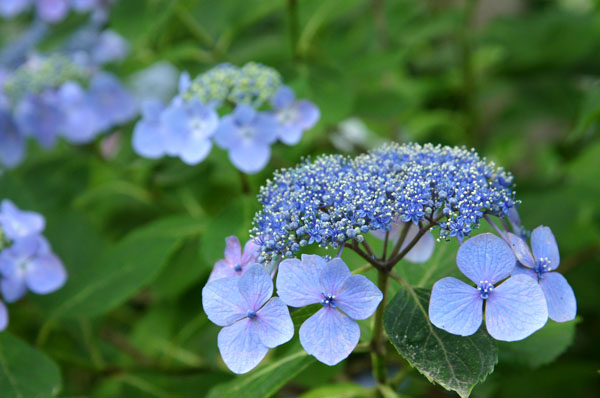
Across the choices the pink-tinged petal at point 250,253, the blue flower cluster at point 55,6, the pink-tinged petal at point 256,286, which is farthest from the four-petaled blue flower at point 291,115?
the blue flower cluster at point 55,6

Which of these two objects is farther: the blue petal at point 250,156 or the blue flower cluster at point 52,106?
the blue flower cluster at point 52,106

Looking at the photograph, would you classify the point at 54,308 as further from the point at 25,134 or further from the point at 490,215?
the point at 490,215

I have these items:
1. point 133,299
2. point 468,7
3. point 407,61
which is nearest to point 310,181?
point 133,299

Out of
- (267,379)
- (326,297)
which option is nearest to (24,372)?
(267,379)

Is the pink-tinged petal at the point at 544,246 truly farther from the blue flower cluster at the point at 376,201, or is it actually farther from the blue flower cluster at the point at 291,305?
the blue flower cluster at the point at 291,305

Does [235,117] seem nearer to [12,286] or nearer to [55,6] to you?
[12,286]

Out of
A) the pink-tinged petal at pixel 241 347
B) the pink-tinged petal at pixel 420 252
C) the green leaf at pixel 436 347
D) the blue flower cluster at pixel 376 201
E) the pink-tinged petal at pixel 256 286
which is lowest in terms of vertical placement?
→ the pink-tinged petal at pixel 420 252

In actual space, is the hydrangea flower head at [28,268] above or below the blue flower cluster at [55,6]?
below
